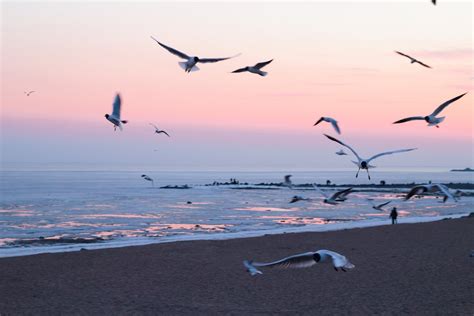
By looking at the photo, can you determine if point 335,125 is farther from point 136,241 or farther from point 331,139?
point 136,241

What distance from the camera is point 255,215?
154 feet

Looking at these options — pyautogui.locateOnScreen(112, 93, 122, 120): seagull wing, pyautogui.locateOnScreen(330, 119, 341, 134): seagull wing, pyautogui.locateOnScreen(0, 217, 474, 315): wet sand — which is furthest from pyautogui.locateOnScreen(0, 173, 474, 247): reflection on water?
pyautogui.locateOnScreen(330, 119, 341, 134): seagull wing

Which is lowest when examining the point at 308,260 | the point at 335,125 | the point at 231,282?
the point at 231,282

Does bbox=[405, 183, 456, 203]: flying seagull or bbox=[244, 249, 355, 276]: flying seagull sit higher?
bbox=[405, 183, 456, 203]: flying seagull

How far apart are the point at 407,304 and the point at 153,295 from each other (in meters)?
6.11

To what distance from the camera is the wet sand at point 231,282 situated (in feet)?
48.2

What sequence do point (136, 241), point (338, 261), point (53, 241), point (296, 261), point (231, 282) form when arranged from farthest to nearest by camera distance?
point (136, 241) → point (53, 241) → point (231, 282) → point (296, 261) → point (338, 261)

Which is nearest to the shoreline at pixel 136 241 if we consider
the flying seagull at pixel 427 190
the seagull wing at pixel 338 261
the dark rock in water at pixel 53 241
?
the dark rock in water at pixel 53 241

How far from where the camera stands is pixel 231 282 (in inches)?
706

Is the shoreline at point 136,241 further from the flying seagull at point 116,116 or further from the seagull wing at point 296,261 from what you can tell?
the seagull wing at point 296,261

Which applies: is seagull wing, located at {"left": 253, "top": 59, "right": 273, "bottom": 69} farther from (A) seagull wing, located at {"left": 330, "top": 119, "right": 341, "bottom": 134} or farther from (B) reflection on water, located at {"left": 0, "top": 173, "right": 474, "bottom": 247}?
(B) reflection on water, located at {"left": 0, "top": 173, "right": 474, "bottom": 247}

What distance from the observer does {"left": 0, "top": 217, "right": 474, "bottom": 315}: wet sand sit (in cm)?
1470

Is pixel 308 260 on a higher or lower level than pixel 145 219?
higher

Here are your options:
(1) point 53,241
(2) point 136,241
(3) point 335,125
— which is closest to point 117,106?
(3) point 335,125
